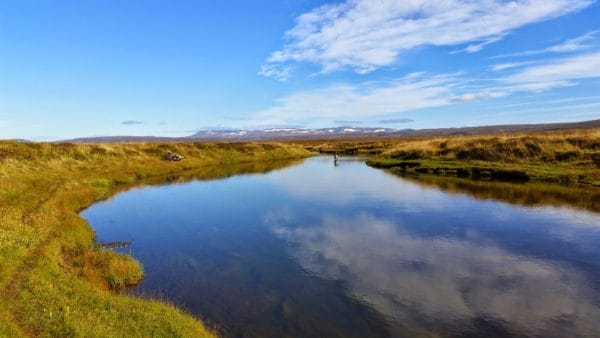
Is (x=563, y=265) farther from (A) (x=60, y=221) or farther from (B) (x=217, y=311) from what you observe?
(A) (x=60, y=221)

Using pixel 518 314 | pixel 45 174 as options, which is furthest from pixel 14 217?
pixel 45 174

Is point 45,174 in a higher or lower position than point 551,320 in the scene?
higher

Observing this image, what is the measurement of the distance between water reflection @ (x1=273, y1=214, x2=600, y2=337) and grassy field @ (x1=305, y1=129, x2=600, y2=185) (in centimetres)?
2867

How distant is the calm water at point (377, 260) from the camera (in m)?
15.9

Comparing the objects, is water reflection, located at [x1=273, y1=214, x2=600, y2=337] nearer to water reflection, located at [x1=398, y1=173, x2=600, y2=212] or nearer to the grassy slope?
the grassy slope

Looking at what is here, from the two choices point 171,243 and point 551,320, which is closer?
point 551,320

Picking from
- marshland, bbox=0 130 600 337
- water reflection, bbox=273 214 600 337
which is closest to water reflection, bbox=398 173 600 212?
marshland, bbox=0 130 600 337

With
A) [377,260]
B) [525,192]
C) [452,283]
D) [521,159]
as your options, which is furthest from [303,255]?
[521,159]

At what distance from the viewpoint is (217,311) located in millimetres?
17094

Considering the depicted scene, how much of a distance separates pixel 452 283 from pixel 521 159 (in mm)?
44907

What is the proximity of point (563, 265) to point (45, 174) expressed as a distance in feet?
171

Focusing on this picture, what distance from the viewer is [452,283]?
1906cm

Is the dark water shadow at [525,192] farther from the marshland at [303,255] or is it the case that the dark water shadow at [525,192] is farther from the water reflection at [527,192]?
the marshland at [303,255]

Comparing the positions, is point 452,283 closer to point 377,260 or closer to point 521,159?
point 377,260
